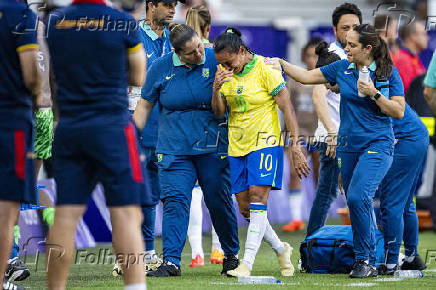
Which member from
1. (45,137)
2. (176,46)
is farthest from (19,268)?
(176,46)

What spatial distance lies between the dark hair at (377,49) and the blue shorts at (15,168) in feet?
10.3

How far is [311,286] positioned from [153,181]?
6.85ft

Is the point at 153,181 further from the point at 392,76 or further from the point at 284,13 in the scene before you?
the point at 284,13

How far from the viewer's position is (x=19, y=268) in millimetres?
8055

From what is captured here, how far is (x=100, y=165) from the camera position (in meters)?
5.44

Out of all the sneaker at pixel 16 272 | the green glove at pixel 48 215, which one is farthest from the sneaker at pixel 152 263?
the green glove at pixel 48 215

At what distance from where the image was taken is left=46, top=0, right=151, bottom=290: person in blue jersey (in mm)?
5387

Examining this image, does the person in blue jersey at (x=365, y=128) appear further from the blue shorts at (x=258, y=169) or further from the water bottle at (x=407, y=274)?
the blue shorts at (x=258, y=169)

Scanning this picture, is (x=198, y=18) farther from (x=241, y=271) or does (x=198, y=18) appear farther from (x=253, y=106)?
(x=241, y=271)

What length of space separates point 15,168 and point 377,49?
3.34 m

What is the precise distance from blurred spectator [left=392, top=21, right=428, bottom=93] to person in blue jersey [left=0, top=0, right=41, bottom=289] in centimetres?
732

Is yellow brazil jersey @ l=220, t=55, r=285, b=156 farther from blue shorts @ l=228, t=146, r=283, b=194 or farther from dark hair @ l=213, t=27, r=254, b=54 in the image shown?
dark hair @ l=213, t=27, r=254, b=54

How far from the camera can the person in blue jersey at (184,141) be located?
8.11 m

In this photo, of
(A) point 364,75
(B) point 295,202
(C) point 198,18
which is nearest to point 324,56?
(A) point 364,75
